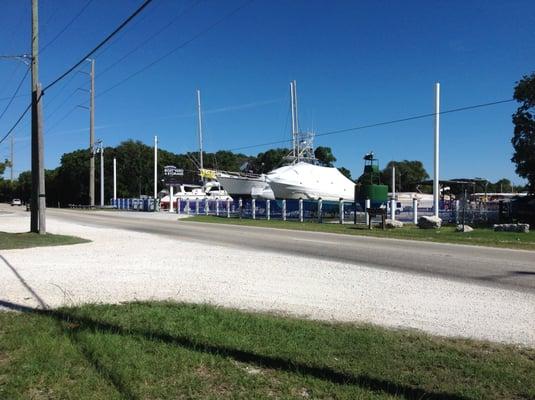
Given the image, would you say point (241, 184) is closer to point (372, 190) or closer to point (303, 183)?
point (303, 183)

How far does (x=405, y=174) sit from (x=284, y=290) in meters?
145

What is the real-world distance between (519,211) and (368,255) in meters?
21.5

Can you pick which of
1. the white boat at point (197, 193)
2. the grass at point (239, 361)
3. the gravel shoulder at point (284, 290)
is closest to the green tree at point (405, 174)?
the white boat at point (197, 193)

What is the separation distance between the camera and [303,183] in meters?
48.9

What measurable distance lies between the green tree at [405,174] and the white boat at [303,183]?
302ft

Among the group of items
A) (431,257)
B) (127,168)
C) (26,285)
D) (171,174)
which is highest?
(127,168)

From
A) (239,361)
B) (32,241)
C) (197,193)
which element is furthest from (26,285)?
(197,193)

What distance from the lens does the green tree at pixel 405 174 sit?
470 ft

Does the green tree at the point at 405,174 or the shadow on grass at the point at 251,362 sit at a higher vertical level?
the green tree at the point at 405,174

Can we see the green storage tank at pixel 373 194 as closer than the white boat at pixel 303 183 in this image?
Yes

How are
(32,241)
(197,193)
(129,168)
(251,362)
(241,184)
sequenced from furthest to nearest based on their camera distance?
(129,168), (197,193), (241,184), (32,241), (251,362)

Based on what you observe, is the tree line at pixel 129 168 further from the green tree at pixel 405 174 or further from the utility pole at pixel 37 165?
the utility pole at pixel 37 165

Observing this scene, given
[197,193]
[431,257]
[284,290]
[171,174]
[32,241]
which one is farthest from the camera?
[171,174]

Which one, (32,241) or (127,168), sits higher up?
(127,168)
